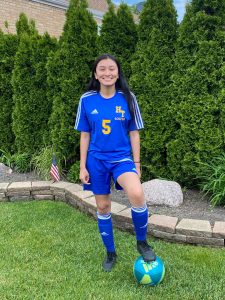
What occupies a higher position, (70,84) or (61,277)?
(70,84)

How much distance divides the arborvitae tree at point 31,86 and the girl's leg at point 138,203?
338 centimetres

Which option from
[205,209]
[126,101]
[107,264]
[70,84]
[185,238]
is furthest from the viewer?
[70,84]

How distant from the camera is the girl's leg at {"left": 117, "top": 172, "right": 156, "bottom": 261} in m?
2.63

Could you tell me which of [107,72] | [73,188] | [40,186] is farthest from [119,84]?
[40,186]

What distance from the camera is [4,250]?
11.2ft

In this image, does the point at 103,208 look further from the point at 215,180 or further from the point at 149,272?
the point at 215,180

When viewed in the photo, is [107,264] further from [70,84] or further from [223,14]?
[223,14]

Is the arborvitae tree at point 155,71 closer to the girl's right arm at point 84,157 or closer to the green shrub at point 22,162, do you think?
the girl's right arm at point 84,157

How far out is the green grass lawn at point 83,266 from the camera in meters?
2.64

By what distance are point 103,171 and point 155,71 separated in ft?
7.17

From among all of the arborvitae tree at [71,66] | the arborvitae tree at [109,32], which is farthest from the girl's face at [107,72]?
the arborvitae tree at [71,66]

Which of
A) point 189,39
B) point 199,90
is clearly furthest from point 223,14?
point 199,90

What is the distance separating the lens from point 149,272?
265cm

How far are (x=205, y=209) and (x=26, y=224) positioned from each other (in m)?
2.15
